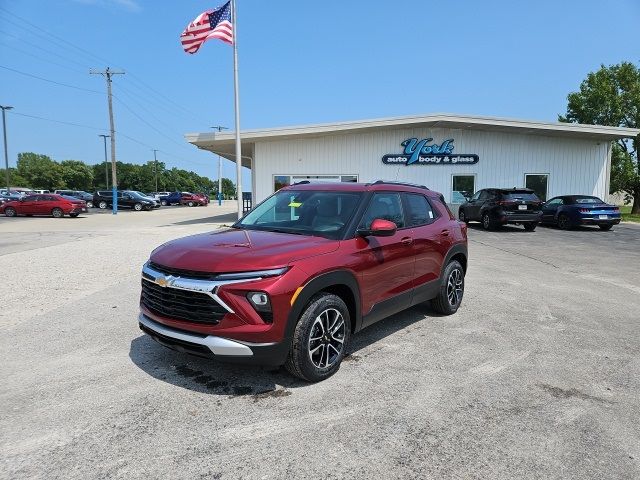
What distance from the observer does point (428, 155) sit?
2292 cm

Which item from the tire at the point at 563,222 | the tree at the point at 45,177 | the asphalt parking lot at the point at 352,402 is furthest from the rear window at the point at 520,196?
the tree at the point at 45,177

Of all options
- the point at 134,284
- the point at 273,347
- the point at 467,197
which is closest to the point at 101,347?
the point at 273,347

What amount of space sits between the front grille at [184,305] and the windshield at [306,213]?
121cm

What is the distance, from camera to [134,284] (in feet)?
25.4

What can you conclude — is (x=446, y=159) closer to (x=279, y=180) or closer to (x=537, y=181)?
(x=537, y=181)

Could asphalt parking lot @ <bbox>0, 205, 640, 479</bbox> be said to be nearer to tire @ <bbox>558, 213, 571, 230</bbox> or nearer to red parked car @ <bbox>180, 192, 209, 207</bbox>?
tire @ <bbox>558, 213, 571, 230</bbox>

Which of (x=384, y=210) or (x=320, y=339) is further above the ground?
(x=384, y=210)

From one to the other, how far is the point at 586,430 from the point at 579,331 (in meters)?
2.55

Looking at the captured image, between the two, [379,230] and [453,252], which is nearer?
[379,230]

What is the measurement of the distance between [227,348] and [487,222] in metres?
17.2

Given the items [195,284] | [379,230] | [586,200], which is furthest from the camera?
[586,200]

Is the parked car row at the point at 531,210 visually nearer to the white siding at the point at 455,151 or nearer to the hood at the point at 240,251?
the white siding at the point at 455,151

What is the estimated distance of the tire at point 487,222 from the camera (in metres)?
18.3

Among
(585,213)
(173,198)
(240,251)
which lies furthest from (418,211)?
(173,198)
